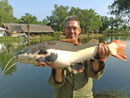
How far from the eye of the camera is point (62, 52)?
2.56 m

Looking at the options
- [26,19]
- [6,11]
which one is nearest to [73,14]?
[26,19]

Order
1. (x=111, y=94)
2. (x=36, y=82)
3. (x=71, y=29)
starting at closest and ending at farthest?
(x=71, y=29) → (x=111, y=94) → (x=36, y=82)

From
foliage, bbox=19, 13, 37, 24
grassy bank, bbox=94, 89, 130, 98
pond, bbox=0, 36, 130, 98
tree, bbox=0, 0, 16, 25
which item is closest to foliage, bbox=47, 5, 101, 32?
foliage, bbox=19, 13, 37, 24

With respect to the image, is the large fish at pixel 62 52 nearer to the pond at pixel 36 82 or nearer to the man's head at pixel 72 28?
the man's head at pixel 72 28

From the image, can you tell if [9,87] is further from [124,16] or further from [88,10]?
[88,10]

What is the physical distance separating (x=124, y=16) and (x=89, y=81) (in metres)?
8.14

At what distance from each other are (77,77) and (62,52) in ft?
1.77

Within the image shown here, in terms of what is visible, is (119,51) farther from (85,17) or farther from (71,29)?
(85,17)

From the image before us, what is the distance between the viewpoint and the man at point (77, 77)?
2605 mm

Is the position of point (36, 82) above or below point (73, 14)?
below

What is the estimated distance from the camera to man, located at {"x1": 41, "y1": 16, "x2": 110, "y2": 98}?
8.55 ft

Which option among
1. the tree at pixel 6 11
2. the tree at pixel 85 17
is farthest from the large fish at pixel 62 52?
the tree at pixel 85 17

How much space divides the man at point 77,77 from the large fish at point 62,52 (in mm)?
115

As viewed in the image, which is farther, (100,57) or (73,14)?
(73,14)
